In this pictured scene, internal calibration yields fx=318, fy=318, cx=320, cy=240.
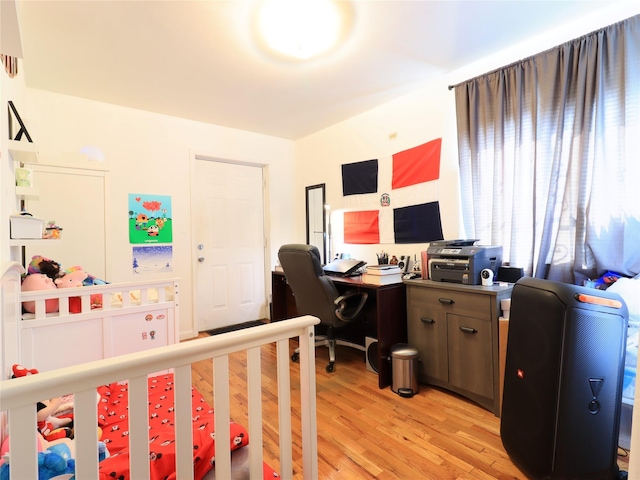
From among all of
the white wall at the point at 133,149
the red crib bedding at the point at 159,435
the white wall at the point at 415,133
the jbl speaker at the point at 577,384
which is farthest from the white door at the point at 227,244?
the jbl speaker at the point at 577,384

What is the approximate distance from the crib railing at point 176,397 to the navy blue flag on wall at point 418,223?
1984 millimetres

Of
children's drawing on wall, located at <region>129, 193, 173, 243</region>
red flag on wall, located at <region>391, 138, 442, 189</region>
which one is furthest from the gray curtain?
children's drawing on wall, located at <region>129, 193, 173, 243</region>

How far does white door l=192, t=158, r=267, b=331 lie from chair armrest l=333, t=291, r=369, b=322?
173cm

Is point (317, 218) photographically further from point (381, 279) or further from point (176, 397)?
point (176, 397)

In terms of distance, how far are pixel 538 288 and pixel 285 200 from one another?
124 inches

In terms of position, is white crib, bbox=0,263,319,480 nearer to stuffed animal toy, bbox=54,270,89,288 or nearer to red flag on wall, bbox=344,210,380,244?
stuffed animal toy, bbox=54,270,89,288

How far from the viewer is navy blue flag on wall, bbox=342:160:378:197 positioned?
10.5 ft

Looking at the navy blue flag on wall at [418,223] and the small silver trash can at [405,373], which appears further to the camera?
the navy blue flag on wall at [418,223]

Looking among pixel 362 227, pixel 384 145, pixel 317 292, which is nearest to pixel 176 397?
pixel 317 292

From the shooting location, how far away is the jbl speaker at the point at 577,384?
4.14ft

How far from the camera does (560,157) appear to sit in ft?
6.38

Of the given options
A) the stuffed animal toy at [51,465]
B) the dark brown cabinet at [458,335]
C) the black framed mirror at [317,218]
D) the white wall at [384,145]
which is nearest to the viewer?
the stuffed animal toy at [51,465]

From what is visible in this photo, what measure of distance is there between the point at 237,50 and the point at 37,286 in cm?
193

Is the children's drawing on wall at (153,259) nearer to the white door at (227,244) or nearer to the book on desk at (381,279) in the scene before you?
the white door at (227,244)
